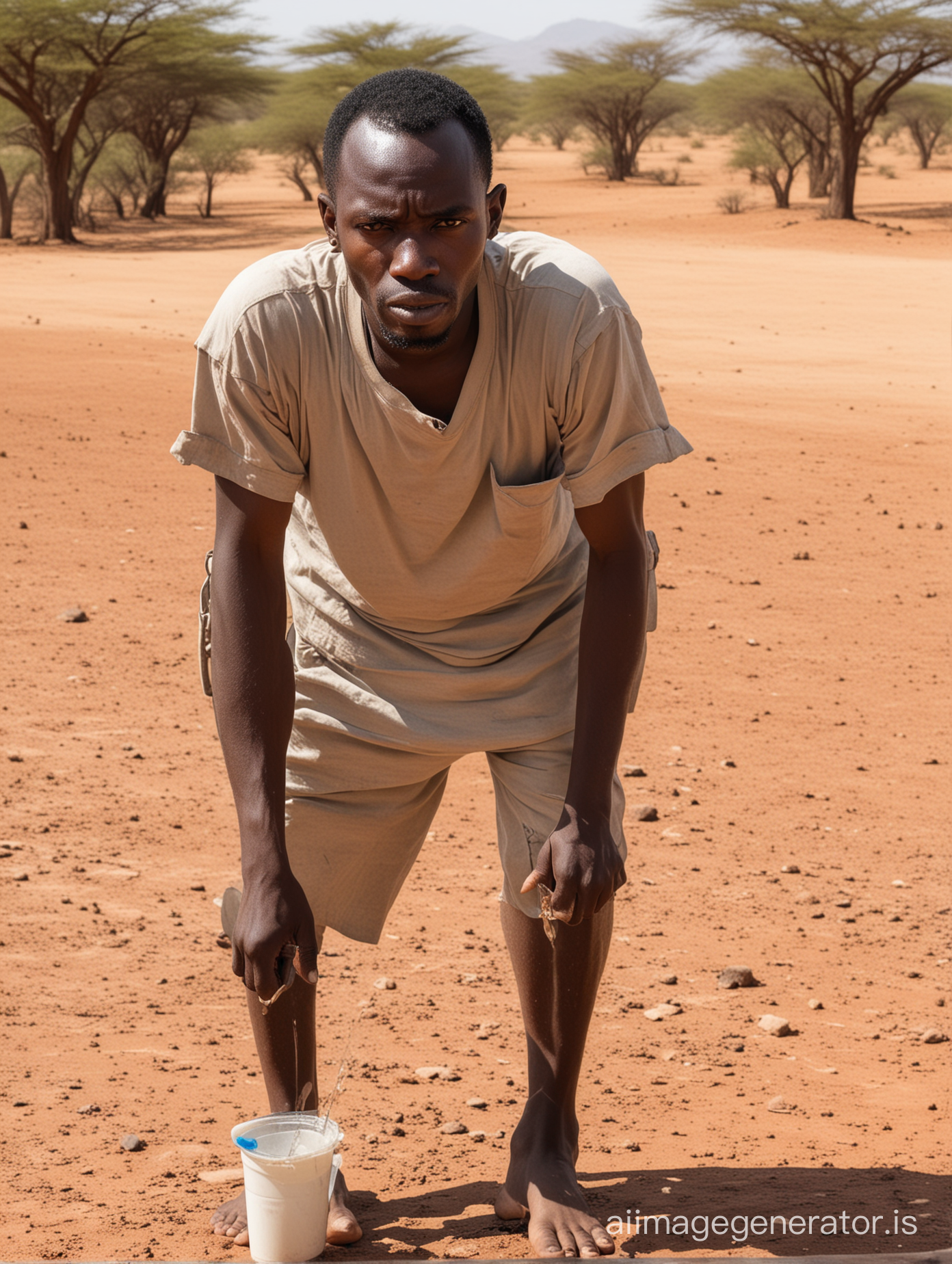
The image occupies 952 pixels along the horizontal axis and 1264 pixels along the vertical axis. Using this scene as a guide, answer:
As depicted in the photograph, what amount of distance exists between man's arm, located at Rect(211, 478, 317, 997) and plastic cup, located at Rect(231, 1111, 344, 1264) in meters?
0.20

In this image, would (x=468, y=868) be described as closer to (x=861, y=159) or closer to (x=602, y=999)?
(x=602, y=999)

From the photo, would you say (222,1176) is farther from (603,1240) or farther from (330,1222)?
(603,1240)

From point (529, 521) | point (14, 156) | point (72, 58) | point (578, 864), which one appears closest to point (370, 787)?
point (578, 864)

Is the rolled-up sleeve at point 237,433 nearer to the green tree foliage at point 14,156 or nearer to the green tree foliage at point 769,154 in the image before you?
the green tree foliage at point 14,156

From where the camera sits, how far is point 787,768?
163 inches

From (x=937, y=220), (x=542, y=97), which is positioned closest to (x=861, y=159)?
(x=542, y=97)

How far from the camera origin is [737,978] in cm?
297

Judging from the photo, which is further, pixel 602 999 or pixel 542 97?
pixel 542 97

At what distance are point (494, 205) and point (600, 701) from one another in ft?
2.31

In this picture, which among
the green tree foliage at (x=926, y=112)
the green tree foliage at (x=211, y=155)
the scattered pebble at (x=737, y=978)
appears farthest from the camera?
the green tree foliage at (x=926, y=112)

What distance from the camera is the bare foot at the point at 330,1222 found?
83.6 inches

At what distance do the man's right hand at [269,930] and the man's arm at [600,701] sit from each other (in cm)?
32

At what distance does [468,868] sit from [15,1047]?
3.95ft

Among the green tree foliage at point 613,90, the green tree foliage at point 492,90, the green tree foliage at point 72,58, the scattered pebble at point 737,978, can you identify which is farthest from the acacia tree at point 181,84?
the scattered pebble at point 737,978
